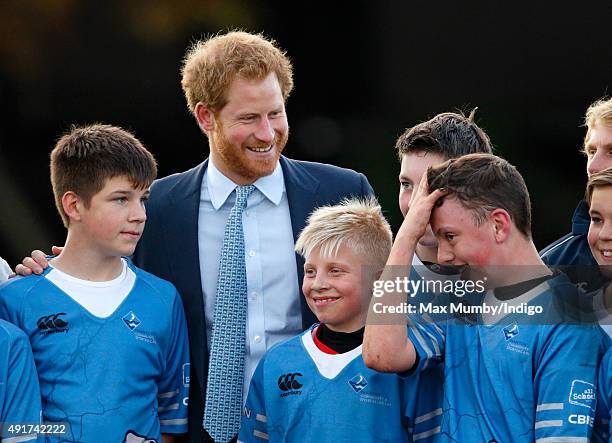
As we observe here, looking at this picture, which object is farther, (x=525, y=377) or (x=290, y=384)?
(x=290, y=384)

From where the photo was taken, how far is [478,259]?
2.62m

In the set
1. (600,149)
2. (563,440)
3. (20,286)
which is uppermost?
(600,149)

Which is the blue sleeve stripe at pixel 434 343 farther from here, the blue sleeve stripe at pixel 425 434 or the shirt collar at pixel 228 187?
the shirt collar at pixel 228 187

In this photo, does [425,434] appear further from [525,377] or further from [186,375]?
[186,375]

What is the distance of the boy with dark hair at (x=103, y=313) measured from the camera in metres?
2.82

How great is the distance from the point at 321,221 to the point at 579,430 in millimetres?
959

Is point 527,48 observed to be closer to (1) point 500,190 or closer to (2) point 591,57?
(2) point 591,57

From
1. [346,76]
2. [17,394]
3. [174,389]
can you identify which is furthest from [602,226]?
[346,76]

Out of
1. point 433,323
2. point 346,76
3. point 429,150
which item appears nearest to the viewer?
point 433,323

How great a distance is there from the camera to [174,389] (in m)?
3.06

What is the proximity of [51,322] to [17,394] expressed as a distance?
0.23 meters

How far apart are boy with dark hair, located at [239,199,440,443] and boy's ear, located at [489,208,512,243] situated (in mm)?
467

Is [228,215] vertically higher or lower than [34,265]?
higher

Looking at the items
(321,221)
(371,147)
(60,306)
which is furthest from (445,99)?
(60,306)
